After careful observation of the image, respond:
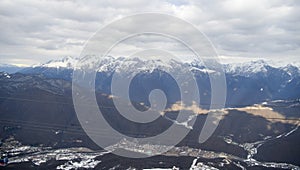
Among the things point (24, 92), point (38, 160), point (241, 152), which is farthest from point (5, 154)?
point (241, 152)

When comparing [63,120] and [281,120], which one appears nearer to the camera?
[63,120]

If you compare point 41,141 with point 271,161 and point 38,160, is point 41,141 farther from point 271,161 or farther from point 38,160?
point 271,161

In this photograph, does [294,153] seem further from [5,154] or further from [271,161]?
[5,154]

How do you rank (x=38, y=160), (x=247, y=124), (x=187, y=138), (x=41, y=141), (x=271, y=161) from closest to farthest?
1. (x=38, y=160)
2. (x=271, y=161)
3. (x=41, y=141)
4. (x=187, y=138)
5. (x=247, y=124)

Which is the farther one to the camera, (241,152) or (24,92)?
(24,92)

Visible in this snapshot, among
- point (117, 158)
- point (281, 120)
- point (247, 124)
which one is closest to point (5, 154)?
point (117, 158)

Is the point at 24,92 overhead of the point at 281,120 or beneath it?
overhead

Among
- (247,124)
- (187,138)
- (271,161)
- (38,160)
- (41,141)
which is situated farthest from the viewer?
(247,124)

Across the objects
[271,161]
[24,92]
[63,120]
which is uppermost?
[24,92]

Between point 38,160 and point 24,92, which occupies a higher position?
point 24,92
